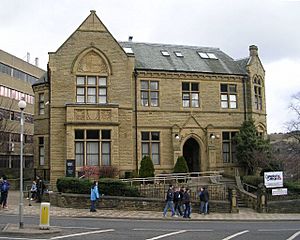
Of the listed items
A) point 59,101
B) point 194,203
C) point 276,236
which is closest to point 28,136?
point 59,101

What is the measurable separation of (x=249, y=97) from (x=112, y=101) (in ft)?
41.6

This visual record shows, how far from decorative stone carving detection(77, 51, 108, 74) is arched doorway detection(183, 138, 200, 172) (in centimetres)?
985

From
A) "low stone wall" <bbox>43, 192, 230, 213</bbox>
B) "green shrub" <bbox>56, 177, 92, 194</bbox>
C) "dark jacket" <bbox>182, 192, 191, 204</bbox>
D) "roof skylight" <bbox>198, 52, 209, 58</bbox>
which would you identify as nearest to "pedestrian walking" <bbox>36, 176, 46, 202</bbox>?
"green shrub" <bbox>56, 177, 92, 194</bbox>

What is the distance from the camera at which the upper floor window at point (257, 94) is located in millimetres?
41969

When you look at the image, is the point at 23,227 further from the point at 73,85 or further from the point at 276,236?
the point at 73,85

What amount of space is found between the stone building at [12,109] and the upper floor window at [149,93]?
26.7m

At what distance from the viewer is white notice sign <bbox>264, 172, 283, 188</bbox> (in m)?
31.8

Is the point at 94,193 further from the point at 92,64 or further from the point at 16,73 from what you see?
the point at 16,73

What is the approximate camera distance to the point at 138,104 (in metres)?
38.0

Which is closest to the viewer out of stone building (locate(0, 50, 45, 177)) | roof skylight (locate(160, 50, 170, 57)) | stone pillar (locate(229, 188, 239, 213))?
stone pillar (locate(229, 188, 239, 213))

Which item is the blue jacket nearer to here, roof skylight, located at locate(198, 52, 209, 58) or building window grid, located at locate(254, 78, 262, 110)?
building window grid, located at locate(254, 78, 262, 110)

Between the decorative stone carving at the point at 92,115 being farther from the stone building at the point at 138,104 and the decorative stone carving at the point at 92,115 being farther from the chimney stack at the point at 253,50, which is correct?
the chimney stack at the point at 253,50

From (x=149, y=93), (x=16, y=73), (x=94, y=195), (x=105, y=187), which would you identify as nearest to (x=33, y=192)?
(x=105, y=187)

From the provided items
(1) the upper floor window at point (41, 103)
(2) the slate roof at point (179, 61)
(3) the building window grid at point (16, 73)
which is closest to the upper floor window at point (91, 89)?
(2) the slate roof at point (179, 61)
